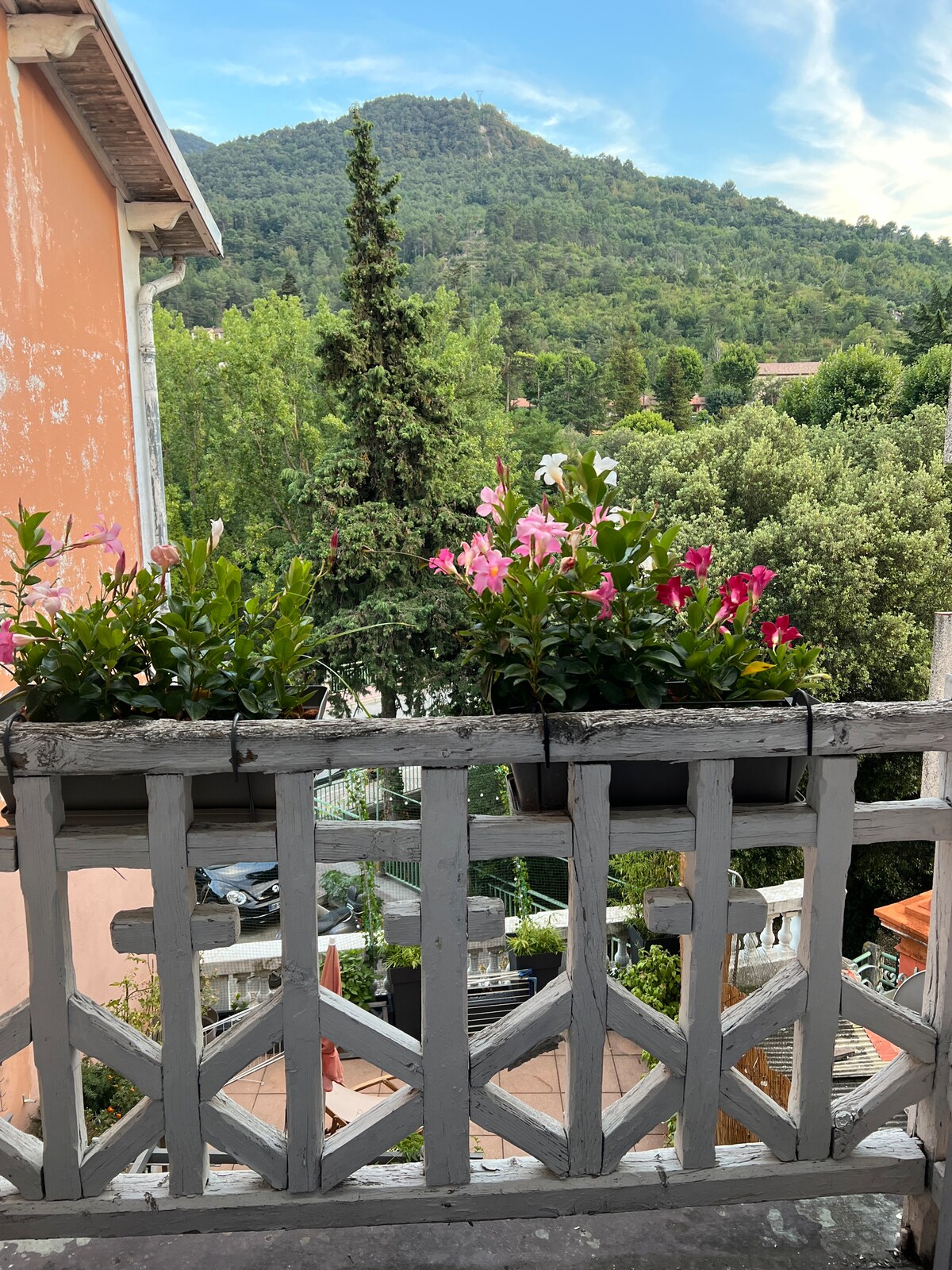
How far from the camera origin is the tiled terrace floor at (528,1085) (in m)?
3.83

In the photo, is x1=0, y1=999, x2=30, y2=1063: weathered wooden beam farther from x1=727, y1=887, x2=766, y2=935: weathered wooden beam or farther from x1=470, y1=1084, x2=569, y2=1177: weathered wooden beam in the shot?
x1=727, y1=887, x2=766, y2=935: weathered wooden beam

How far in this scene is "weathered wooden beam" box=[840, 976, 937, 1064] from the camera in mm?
1077

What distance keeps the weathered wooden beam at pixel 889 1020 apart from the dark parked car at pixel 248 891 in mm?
7319

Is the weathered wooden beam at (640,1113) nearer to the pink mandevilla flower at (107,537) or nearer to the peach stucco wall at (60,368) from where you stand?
the pink mandevilla flower at (107,537)

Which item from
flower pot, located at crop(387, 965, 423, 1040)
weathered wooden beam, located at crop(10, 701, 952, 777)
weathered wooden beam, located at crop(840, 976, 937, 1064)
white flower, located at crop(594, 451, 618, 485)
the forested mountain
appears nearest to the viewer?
weathered wooden beam, located at crop(10, 701, 952, 777)

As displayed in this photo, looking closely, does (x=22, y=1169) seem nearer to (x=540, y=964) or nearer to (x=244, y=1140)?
(x=244, y=1140)

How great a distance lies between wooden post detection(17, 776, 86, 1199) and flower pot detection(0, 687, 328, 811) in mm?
26

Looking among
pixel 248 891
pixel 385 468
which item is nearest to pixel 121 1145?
pixel 248 891

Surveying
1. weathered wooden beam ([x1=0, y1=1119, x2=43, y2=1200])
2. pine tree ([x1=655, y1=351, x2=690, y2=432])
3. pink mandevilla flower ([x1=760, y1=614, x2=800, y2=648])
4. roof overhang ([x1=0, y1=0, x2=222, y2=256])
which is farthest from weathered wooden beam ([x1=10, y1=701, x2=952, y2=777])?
pine tree ([x1=655, y1=351, x2=690, y2=432])

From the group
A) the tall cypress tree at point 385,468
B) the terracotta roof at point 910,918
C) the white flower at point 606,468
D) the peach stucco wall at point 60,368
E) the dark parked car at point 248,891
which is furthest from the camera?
the tall cypress tree at point 385,468

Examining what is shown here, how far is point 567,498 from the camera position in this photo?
1180mm

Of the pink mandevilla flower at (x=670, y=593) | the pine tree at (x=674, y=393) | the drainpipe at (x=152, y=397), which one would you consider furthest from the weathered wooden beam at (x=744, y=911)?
the pine tree at (x=674, y=393)

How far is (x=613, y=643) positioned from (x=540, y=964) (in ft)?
14.6

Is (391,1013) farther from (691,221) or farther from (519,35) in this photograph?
(519,35)
